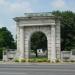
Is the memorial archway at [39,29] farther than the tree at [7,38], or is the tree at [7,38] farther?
the tree at [7,38]

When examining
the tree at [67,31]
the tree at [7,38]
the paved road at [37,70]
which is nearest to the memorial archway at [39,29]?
the tree at [67,31]

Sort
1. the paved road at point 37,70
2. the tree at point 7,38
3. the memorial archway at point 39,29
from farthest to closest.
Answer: the tree at point 7,38
the memorial archway at point 39,29
the paved road at point 37,70

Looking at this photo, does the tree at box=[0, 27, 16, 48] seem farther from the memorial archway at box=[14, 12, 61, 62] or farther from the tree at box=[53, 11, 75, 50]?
the memorial archway at box=[14, 12, 61, 62]

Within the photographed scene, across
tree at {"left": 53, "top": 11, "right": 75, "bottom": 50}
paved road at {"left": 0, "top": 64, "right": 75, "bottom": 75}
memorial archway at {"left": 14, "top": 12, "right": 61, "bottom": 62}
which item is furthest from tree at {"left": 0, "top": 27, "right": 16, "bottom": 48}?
paved road at {"left": 0, "top": 64, "right": 75, "bottom": 75}

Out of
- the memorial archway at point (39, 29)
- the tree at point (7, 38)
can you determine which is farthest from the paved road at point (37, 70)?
the tree at point (7, 38)

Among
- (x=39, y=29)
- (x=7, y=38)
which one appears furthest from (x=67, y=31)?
(x=7, y=38)

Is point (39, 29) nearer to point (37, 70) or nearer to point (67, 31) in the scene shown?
point (67, 31)

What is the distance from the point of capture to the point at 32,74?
75.4 feet

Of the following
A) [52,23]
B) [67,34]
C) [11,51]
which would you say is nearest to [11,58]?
[11,51]

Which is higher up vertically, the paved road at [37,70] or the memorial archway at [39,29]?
the memorial archway at [39,29]

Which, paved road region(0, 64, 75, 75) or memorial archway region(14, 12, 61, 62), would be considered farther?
memorial archway region(14, 12, 61, 62)

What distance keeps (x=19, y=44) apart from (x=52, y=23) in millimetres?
6198

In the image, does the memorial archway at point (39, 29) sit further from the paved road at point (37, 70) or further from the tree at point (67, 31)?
the paved road at point (37, 70)

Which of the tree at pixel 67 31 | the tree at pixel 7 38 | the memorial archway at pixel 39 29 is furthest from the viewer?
the tree at pixel 7 38
